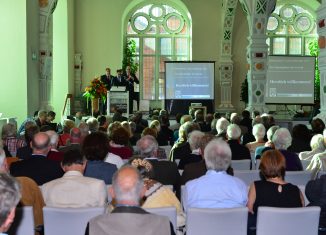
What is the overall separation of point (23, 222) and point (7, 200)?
146 centimetres

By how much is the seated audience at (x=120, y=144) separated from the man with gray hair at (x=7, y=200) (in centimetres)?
433

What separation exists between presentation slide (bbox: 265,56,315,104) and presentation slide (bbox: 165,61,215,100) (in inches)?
71.7

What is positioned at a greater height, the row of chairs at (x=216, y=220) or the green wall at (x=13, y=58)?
the green wall at (x=13, y=58)

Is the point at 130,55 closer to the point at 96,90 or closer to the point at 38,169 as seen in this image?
the point at 96,90

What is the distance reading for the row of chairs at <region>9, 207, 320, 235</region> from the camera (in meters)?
3.50

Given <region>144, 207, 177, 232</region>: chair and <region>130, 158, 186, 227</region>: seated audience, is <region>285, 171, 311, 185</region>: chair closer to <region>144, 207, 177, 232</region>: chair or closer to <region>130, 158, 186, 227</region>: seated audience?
<region>130, 158, 186, 227</region>: seated audience

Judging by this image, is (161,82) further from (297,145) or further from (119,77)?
(297,145)

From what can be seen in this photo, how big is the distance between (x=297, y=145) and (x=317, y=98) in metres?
10.8

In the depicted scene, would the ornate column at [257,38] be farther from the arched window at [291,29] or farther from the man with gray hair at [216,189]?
the man with gray hair at [216,189]

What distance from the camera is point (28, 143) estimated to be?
7305 millimetres

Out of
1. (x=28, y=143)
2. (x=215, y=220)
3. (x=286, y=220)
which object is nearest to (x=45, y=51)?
(x=28, y=143)

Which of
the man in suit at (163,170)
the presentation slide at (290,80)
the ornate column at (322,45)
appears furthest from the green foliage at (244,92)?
the man in suit at (163,170)

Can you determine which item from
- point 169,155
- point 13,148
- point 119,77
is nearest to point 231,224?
point 169,155

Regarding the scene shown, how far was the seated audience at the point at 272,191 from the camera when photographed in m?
4.00
